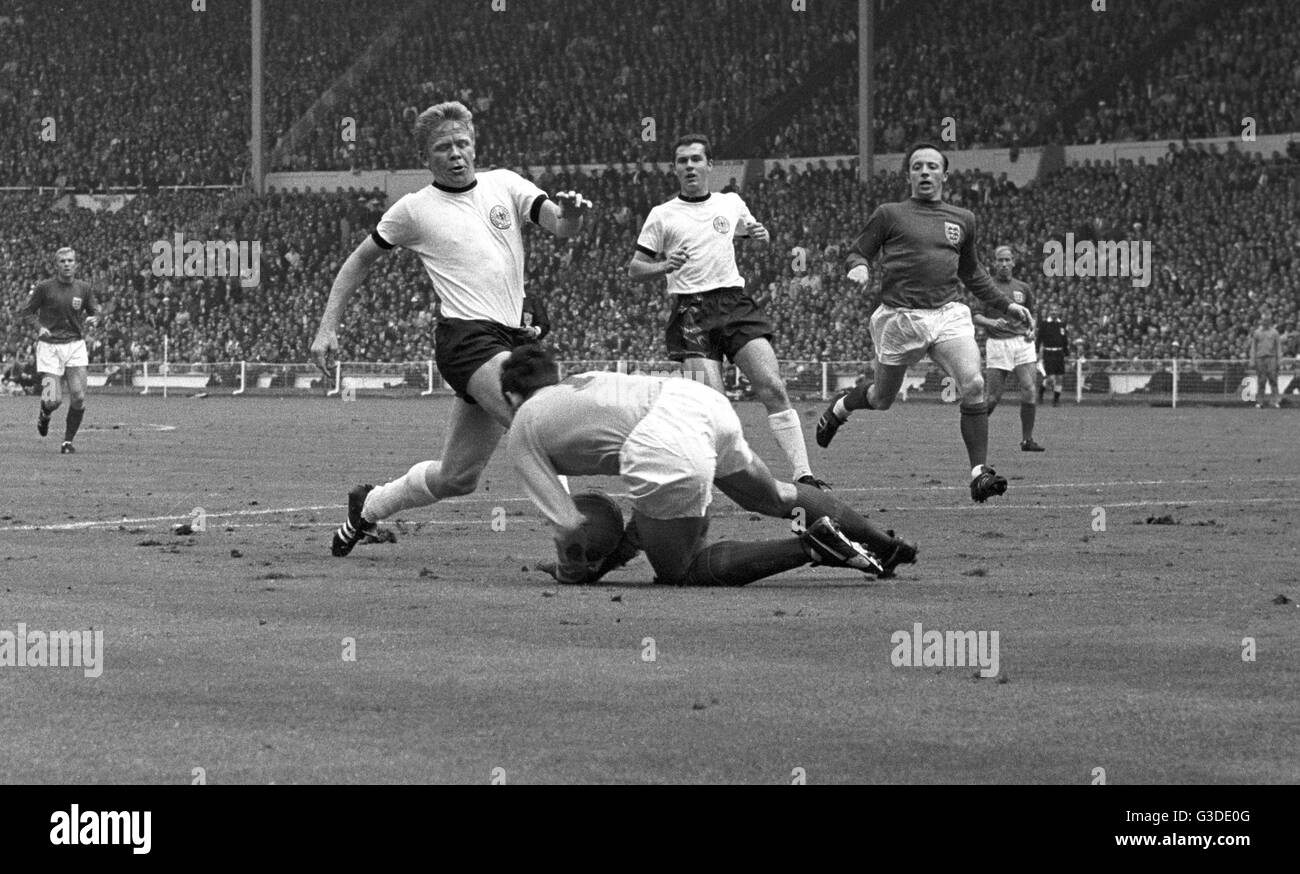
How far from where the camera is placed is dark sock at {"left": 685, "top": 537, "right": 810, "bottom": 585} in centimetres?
909

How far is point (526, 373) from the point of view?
9.09 m

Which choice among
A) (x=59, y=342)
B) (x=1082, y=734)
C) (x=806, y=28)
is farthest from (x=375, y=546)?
(x=806, y=28)

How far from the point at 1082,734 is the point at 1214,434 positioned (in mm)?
20933

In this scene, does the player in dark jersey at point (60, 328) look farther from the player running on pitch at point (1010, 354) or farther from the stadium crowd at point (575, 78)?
the stadium crowd at point (575, 78)

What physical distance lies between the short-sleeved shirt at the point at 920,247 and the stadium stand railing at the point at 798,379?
1803 cm

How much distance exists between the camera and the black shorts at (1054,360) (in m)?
37.2

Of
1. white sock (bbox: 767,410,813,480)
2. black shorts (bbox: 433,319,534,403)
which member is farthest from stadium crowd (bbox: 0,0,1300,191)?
black shorts (bbox: 433,319,534,403)

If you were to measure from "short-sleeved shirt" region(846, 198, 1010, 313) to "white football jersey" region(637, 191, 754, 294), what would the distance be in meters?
Result: 0.94

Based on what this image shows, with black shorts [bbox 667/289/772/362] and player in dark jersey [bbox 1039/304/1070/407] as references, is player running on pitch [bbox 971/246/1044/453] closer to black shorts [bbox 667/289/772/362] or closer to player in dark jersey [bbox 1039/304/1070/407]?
black shorts [bbox 667/289/772/362]

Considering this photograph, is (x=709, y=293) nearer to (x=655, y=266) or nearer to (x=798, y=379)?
(x=655, y=266)

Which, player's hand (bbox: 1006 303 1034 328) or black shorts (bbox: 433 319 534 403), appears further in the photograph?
player's hand (bbox: 1006 303 1034 328)

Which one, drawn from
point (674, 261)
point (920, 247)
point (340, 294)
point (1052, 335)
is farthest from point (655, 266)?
point (1052, 335)

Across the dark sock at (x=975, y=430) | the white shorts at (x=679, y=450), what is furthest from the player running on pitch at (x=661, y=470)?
the dark sock at (x=975, y=430)
